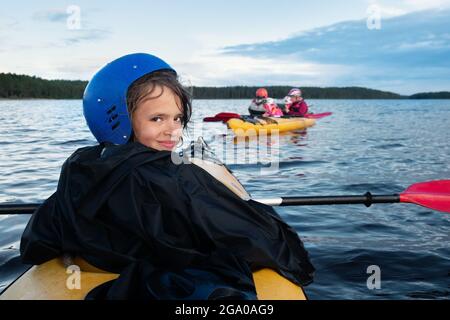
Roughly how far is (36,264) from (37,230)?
0.29m

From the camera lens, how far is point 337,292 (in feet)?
13.2

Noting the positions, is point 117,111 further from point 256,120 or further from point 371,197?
point 256,120

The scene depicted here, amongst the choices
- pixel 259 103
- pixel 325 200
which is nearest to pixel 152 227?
pixel 325 200

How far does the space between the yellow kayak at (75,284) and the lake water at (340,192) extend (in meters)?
1.08

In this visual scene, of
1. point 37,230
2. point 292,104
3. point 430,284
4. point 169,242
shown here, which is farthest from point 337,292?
point 292,104

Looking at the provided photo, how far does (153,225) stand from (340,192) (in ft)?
21.6

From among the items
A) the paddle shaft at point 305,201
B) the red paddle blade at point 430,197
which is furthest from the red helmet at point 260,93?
the paddle shaft at point 305,201

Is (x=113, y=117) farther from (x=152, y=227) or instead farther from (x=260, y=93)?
(x=260, y=93)

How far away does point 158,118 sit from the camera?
290 centimetres

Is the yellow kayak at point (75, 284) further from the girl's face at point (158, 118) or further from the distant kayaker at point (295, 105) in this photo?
the distant kayaker at point (295, 105)

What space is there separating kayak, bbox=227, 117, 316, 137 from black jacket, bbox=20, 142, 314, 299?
46.8 ft

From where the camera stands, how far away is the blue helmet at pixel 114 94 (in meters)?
2.71

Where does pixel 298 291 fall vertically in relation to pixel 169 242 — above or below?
below

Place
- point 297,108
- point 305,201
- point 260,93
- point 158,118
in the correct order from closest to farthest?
1. point 158,118
2. point 305,201
3. point 260,93
4. point 297,108
